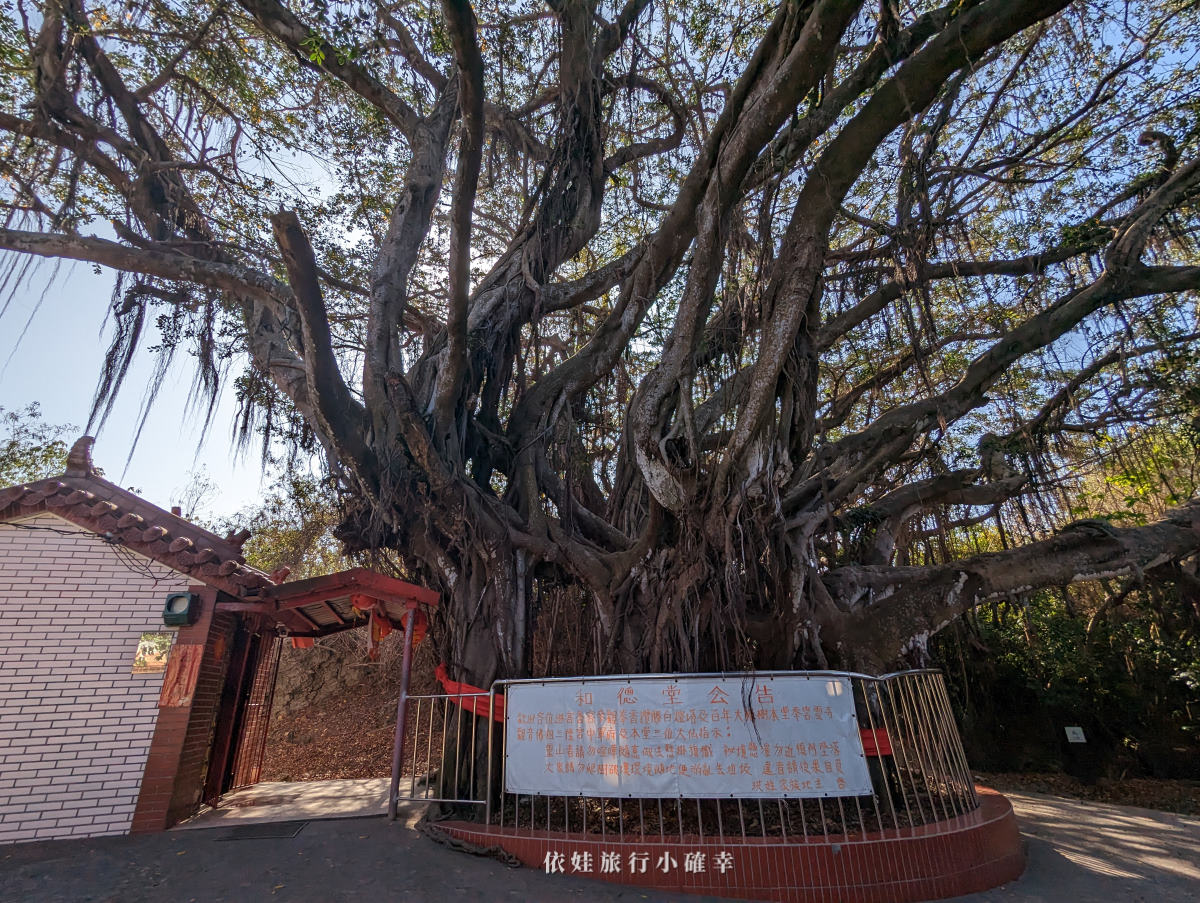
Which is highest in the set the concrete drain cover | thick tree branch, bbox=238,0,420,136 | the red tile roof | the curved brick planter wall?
thick tree branch, bbox=238,0,420,136

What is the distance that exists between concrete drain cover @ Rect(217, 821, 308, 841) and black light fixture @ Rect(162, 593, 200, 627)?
166 cm

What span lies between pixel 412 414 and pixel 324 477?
1.49m

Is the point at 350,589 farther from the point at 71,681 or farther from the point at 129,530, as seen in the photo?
the point at 71,681

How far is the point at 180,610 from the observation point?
5035 millimetres

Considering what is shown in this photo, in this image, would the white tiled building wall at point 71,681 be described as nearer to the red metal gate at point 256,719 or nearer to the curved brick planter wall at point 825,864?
the red metal gate at point 256,719

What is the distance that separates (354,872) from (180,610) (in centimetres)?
272

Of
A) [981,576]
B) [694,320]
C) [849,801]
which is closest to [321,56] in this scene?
[694,320]

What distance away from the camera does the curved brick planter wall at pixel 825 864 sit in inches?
135

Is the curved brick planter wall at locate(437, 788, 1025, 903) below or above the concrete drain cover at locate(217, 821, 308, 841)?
below

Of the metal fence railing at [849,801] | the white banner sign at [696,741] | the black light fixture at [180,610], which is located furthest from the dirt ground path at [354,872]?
the black light fixture at [180,610]

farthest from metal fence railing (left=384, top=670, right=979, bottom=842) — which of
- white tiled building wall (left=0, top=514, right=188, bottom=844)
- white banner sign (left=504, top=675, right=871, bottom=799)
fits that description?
white tiled building wall (left=0, top=514, right=188, bottom=844)

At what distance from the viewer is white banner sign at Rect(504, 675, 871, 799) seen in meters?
3.77

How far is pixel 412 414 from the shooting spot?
16.5 feet

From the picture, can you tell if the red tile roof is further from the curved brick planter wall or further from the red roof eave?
the curved brick planter wall
